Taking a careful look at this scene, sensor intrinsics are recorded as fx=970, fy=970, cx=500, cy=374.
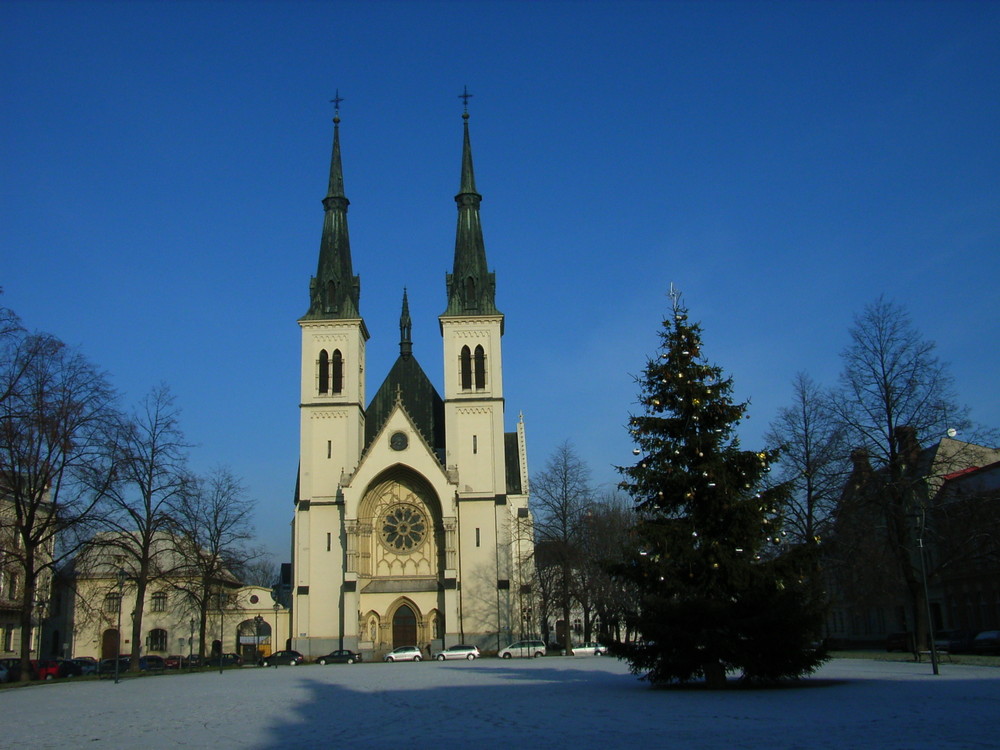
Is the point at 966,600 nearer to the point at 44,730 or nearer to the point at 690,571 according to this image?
the point at 690,571

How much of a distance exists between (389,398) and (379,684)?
37439 mm

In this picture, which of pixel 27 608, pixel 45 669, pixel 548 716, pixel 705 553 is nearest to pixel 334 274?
pixel 45 669

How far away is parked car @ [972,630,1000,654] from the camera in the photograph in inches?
1382

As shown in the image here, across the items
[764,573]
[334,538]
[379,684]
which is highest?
[334,538]

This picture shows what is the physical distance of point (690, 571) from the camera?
20.4 m

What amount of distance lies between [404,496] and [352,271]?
1471cm

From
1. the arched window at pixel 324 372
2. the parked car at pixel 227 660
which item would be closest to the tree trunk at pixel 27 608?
the parked car at pixel 227 660

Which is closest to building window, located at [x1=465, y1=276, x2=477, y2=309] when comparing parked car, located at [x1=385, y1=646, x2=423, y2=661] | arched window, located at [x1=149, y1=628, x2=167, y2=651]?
parked car, located at [x1=385, y1=646, x2=423, y2=661]

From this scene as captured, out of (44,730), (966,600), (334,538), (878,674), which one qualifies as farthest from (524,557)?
(44,730)

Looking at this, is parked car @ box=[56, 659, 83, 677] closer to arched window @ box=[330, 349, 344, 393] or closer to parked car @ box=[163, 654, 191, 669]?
parked car @ box=[163, 654, 191, 669]

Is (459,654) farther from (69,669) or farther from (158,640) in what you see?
(158,640)

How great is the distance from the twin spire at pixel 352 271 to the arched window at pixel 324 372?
7.57ft

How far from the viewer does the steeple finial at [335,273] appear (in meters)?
59.4

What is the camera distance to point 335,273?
5994 centimetres
